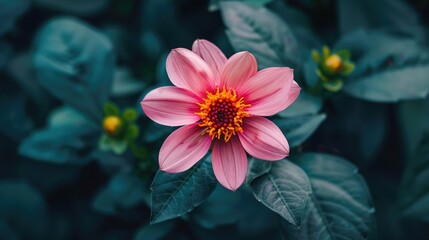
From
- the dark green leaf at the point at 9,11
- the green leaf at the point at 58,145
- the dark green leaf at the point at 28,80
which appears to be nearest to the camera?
the green leaf at the point at 58,145

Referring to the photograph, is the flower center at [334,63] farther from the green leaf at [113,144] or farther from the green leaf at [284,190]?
the green leaf at [113,144]

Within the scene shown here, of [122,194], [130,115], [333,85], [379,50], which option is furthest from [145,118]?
[379,50]

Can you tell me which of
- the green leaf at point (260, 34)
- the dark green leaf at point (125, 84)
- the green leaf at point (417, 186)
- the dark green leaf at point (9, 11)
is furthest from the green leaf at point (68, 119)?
the green leaf at point (417, 186)

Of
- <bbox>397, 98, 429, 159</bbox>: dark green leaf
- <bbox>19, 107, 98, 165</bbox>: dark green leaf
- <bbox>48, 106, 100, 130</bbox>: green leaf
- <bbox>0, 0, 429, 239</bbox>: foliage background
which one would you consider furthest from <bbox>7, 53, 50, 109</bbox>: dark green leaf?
<bbox>397, 98, 429, 159</bbox>: dark green leaf

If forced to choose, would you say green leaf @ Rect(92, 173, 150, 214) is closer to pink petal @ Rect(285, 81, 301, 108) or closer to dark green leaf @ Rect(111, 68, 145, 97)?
dark green leaf @ Rect(111, 68, 145, 97)

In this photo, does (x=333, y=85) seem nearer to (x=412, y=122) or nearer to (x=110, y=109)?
(x=412, y=122)
